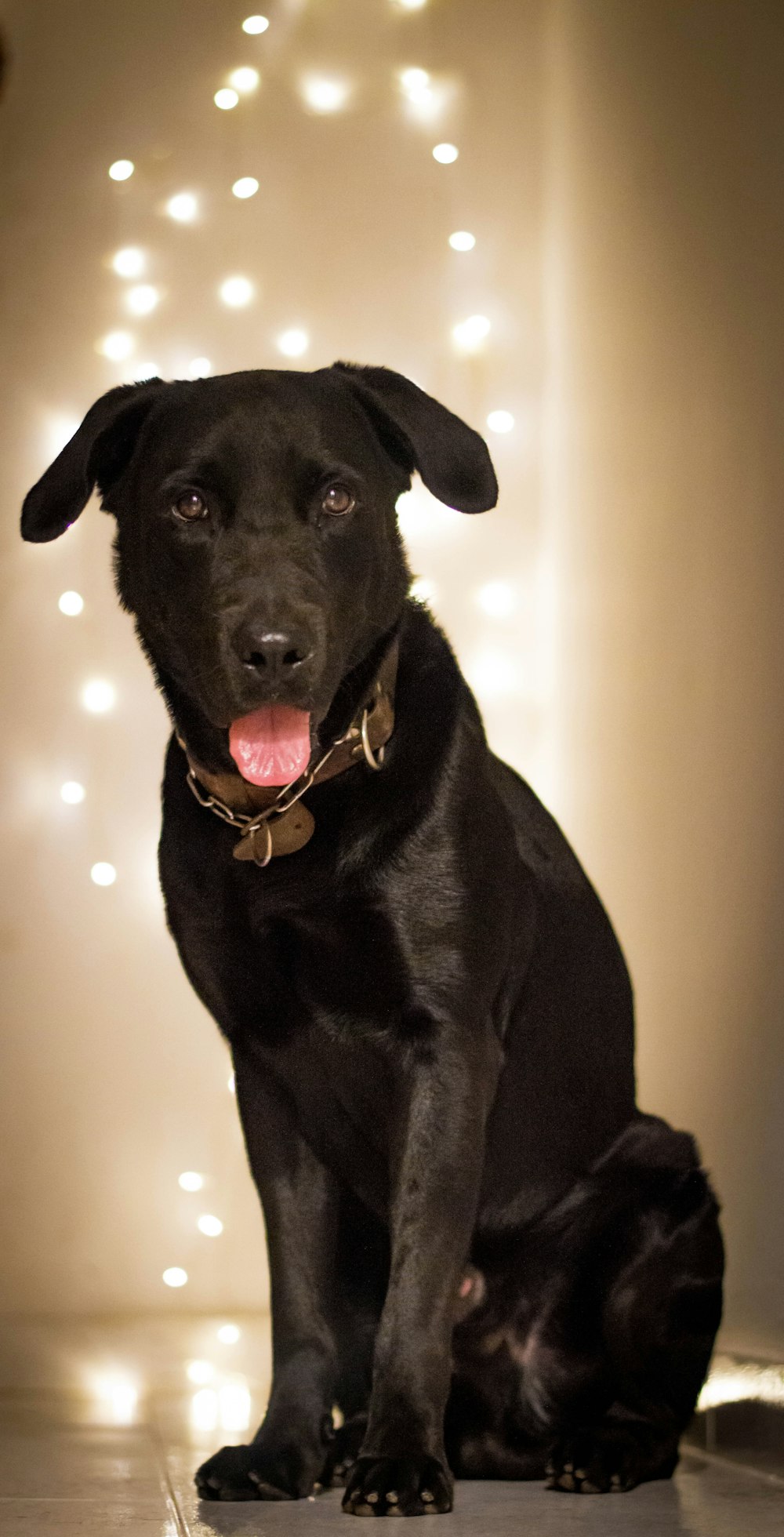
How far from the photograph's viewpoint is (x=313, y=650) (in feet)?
5.90

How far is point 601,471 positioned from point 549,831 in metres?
1.41

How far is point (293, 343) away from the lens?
355 centimetres

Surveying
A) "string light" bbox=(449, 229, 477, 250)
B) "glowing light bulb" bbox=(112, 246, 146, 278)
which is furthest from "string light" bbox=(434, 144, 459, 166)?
"glowing light bulb" bbox=(112, 246, 146, 278)

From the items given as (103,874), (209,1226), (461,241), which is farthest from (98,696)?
(461,241)

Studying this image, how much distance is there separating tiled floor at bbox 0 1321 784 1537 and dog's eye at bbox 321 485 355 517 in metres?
1.07

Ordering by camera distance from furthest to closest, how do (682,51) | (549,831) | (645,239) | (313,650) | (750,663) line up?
1. (645,239)
2. (682,51)
3. (750,663)
4. (549,831)
5. (313,650)

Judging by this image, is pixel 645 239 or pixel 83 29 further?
pixel 83 29

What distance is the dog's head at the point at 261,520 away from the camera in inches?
71.6

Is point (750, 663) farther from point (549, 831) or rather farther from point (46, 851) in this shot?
point (46, 851)

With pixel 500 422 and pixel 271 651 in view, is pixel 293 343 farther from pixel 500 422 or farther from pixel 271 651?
pixel 271 651

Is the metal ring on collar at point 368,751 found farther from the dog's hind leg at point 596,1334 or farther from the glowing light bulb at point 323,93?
the glowing light bulb at point 323,93

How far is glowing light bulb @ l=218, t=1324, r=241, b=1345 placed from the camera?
3.23 m

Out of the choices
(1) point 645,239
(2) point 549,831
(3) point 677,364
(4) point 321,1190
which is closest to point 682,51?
(1) point 645,239

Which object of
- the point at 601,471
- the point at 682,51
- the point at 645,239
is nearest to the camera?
the point at 682,51
